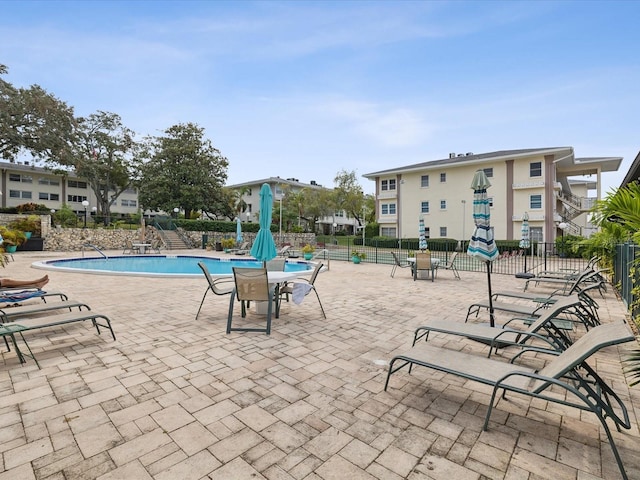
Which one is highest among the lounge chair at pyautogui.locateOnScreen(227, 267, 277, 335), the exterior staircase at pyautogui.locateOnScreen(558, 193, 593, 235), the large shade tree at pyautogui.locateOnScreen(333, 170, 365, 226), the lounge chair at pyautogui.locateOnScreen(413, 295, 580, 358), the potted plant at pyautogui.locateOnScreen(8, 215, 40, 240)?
the large shade tree at pyautogui.locateOnScreen(333, 170, 365, 226)

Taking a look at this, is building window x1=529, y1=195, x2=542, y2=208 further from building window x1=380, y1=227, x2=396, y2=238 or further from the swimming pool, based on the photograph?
the swimming pool

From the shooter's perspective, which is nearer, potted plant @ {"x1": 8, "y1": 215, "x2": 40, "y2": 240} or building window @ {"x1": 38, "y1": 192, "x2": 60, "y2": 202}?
potted plant @ {"x1": 8, "y1": 215, "x2": 40, "y2": 240}

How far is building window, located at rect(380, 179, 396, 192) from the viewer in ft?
122

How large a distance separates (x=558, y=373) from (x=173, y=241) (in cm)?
3039

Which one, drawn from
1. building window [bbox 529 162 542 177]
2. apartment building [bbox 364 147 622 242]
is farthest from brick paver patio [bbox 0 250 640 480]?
building window [bbox 529 162 542 177]

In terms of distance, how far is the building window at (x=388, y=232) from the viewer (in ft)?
123

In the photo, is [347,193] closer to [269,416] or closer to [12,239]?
[12,239]

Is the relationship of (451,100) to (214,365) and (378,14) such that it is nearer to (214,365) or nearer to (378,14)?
(378,14)

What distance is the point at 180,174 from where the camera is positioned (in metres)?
35.3

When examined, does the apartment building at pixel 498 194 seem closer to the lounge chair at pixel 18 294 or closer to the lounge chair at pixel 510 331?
the lounge chair at pixel 510 331

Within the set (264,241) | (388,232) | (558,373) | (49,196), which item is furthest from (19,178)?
(558,373)

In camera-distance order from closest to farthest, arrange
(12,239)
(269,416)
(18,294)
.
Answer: (269,416) → (18,294) → (12,239)

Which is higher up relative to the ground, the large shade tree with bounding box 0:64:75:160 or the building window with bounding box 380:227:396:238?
the large shade tree with bounding box 0:64:75:160

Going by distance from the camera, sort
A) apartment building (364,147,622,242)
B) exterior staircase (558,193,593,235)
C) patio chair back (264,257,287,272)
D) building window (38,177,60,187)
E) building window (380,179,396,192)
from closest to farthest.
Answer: patio chair back (264,257,287,272), apartment building (364,147,622,242), exterior staircase (558,193,593,235), building window (380,179,396,192), building window (38,177,60,187)
